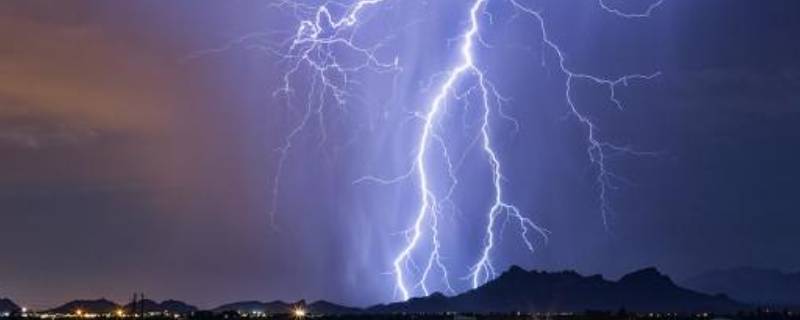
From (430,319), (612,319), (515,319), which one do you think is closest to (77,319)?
(430,319)

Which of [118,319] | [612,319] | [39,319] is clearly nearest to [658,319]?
[612,319]

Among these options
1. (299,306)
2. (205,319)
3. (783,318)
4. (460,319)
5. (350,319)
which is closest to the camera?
(460,319)

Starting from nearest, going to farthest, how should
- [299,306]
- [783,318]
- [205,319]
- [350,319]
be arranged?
[783,318]
[205,319]
[350,319]
[299,306]

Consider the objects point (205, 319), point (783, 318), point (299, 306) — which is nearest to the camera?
point (783, 318)

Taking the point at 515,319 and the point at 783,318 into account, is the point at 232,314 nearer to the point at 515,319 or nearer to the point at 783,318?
the point at 515,319

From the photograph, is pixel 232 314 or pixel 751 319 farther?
pixel 232 314

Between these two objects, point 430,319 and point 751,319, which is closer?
point 751,319

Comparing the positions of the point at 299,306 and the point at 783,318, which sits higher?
the point at 299,306

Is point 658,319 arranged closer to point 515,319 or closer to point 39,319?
point 515,319

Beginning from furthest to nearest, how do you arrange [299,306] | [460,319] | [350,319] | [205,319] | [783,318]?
1. [299,306]
2. [350,319]
3. [205,319]
4. [783,318]
5. [460,319]
